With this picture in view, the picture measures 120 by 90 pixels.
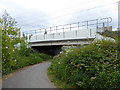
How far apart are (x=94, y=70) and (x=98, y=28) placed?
29.1 ft

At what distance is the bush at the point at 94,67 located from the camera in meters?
5.05

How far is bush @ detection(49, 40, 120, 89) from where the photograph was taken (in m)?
5.05

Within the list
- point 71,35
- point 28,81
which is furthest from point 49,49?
point 28,81

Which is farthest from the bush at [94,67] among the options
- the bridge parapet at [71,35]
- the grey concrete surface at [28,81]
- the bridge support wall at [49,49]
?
the bridge support wall at [49,49]

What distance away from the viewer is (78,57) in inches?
246

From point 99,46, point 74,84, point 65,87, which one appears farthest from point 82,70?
point 99,46

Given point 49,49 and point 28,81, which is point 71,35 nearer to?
point 49,49

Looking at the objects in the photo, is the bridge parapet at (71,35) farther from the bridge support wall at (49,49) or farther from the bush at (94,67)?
the bush at (94,67)

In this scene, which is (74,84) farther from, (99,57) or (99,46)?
(99,46)

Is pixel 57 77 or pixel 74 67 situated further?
pixel 57 77

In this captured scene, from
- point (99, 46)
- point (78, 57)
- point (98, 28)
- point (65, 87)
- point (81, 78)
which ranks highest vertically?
point (98, 28)

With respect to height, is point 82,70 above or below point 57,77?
above

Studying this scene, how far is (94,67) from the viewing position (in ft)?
18.3

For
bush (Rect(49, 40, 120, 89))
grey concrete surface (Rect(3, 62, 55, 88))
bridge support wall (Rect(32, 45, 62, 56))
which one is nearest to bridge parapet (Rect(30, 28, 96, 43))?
bridge support wall (Rect(32, 45, 62, 56))
